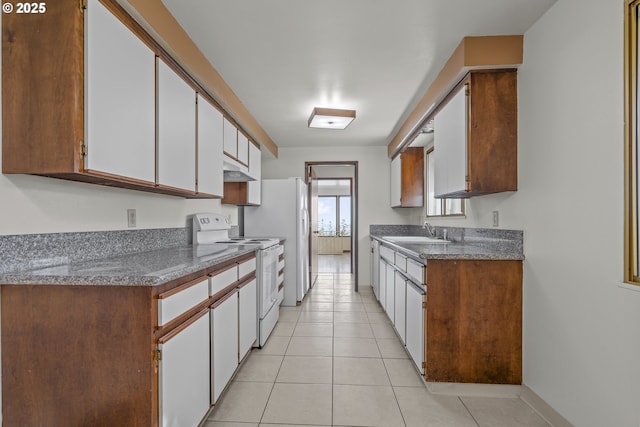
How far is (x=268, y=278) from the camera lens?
3160mm

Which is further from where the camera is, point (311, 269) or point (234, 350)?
point (311, 269)

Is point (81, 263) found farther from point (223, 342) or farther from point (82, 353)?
point (223, 342)

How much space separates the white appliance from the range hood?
46cm

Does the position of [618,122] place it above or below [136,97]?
below

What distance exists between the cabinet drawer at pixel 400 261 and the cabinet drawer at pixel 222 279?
140cm

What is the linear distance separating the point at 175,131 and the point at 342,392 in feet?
6.63

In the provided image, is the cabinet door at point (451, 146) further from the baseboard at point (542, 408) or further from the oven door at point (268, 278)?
the oven door at point (268, 278)

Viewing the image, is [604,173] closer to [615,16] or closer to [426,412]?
[615,16]

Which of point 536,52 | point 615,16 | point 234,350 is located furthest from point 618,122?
point 234,350

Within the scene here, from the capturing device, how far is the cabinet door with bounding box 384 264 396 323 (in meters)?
3.20

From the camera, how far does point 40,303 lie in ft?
4.17

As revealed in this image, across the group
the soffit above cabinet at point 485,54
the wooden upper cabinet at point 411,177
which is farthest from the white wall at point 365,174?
the soffit above cabinet at point 485,54

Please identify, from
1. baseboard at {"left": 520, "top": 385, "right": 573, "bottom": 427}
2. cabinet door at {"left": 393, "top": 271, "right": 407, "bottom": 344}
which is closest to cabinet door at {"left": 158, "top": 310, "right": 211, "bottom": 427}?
cabinet door at {"left": 393, "top": 271, "right": 407, "bottom": 344}

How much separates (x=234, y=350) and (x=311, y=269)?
3.19 metres
